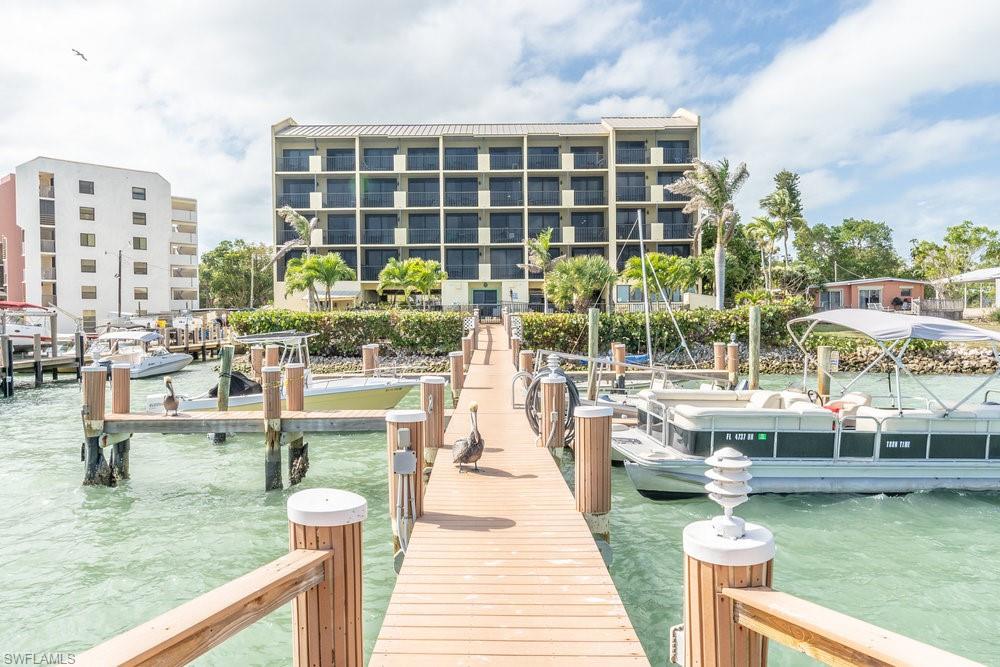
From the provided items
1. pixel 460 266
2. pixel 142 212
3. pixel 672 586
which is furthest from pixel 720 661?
pixel 142 212

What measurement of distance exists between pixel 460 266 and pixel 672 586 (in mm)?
42093

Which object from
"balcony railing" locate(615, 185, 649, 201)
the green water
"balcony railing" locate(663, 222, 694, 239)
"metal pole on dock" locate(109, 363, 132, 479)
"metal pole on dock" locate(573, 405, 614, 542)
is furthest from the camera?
"balcony railing" locate(615, 185, 649, 201)

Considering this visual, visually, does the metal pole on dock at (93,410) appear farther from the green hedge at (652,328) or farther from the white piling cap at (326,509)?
the green hedge at (652,328)

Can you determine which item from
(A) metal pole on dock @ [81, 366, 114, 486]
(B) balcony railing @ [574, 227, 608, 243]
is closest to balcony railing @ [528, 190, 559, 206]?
(B) balcony railing @ [574, 227, 608, 243]

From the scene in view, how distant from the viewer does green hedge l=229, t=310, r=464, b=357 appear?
31531mm

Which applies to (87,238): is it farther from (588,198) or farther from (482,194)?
(588,198)

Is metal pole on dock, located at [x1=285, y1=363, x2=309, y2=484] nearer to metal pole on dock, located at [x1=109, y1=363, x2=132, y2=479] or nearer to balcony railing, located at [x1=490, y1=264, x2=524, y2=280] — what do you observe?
metal pole on dock, located at [x1=109, y1=363, x2=132, y2=479]

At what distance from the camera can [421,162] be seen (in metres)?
49.2

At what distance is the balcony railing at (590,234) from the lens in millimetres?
48469

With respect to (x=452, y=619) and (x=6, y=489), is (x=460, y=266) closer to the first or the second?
(x=6, y=489)

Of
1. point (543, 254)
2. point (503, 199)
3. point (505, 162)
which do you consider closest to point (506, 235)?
point (503, 199)

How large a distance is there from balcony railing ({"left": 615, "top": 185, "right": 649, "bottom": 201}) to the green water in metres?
36.7

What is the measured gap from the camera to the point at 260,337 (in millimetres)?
16172

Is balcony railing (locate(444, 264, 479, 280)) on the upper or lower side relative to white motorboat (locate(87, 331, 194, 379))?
upper
